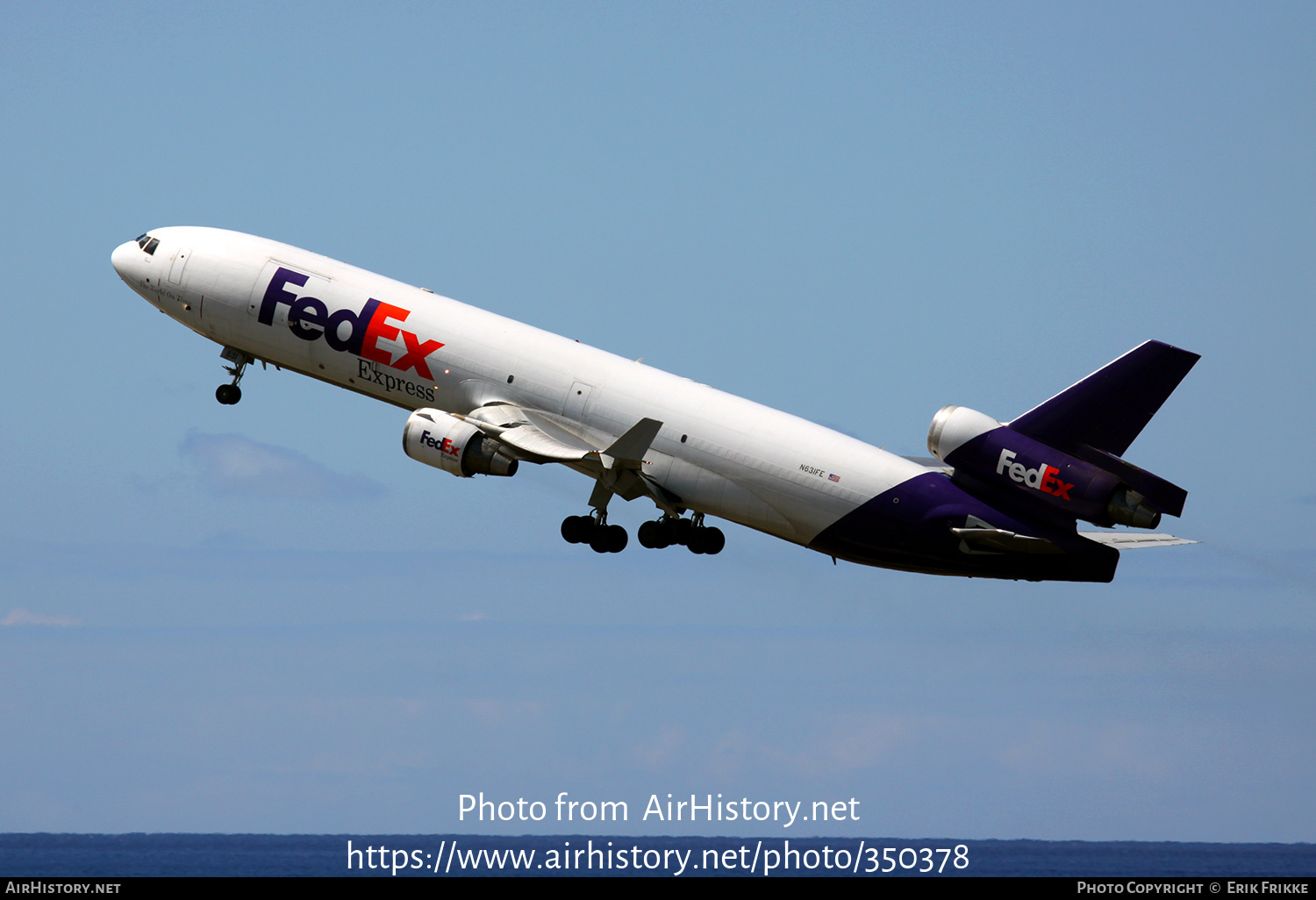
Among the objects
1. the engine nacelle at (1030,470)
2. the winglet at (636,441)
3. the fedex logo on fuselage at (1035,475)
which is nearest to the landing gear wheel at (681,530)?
the winglet at (636,441)

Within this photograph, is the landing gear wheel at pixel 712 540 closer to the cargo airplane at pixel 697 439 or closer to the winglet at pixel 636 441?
the cargo airplane at pixel 697 439

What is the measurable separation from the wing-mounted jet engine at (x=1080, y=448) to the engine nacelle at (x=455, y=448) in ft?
45.7

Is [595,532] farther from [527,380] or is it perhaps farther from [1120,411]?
[1120,411]

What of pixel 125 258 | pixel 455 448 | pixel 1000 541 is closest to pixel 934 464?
pixel 1000 541

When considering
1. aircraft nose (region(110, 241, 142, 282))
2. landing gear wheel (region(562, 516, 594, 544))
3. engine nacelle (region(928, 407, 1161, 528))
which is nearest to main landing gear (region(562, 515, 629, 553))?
landing gear wheel (region(562, 516, 594, 544))

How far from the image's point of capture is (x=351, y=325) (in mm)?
53312

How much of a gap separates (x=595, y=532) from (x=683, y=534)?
10.5ft

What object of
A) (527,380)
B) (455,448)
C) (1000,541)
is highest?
(527,380)

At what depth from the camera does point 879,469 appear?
49.7m

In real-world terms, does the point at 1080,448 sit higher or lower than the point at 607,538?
higher

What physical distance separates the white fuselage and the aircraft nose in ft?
8.02

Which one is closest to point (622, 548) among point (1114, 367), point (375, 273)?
point (375, 273)

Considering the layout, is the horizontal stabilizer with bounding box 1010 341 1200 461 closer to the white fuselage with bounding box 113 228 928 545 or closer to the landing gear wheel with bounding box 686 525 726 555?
the white fuselage with bounding box 113 228 928 545

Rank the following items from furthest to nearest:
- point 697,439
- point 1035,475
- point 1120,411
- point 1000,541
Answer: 1. point 697,439
2. point 1000,541
3. point 1035,475
4. point 1120,411
